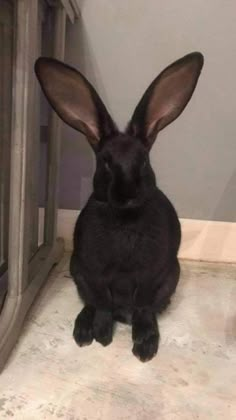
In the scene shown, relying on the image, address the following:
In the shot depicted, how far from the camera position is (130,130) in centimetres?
92

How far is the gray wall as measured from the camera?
4.19 ft

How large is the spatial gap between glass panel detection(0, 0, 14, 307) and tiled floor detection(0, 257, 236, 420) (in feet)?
0.54

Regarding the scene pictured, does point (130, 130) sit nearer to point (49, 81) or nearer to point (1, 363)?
point (49, 81)

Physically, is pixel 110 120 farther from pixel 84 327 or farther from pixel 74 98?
pixel 84 327

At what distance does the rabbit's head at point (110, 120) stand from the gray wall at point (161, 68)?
432 mm

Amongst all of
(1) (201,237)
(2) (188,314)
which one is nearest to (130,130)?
(2) (188,314)

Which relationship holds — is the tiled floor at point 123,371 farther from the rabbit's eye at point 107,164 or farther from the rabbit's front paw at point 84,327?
the rabbit's eye at point 107,164

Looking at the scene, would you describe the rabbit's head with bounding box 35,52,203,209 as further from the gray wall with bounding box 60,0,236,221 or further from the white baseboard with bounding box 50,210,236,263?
the white baseboard with bounding box 50,210,236,263

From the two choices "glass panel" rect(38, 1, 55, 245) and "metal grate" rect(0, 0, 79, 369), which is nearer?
"metal grate" rect(0, 0, 79, 369)

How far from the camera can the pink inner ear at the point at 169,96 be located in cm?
89

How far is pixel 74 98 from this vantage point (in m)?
0.91

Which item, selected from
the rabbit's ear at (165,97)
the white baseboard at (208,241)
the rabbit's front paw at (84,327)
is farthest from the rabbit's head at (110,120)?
the white baseboard at (208,241)

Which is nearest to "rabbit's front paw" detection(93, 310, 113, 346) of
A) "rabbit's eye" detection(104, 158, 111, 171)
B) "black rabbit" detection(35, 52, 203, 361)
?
"black rabbit" detection(35, 52, 203, 361)

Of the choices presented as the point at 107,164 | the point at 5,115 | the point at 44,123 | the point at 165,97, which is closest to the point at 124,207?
the point at 107,164
